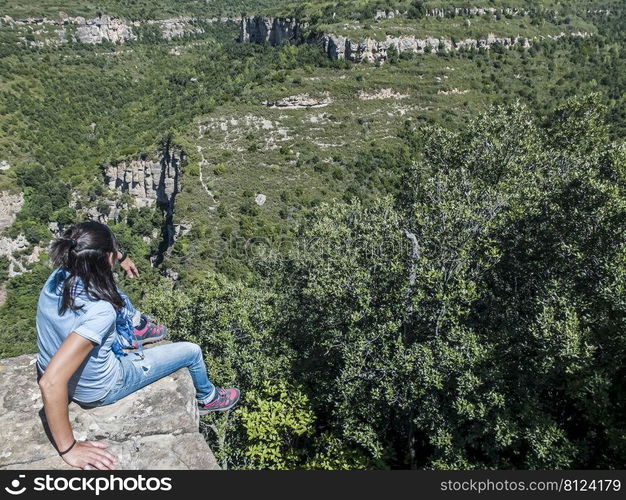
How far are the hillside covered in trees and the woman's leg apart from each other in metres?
7.79

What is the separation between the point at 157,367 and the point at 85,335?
2.10m

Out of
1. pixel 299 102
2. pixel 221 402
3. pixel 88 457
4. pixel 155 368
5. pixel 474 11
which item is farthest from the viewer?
pixel 474 11

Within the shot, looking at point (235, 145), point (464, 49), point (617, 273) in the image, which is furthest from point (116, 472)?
point (464, 49)

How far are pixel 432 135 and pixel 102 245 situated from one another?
2661 cm

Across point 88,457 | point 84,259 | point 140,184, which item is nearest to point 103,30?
point 140,184

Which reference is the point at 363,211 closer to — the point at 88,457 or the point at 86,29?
the point at 88,457

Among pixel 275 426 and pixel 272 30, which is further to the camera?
pixel 272 30

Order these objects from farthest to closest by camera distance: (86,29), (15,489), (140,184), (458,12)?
(86,29) → (458,12) → (140,184) → (15,489)

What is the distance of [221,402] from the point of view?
8117 millimetres

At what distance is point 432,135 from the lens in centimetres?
2886

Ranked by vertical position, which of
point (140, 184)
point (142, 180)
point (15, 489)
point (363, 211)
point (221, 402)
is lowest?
point (140, 184)

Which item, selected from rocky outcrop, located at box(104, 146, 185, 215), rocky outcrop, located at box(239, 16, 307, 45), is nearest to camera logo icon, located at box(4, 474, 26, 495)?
rocky outcrop, located at box(104, 146, 185, 215)

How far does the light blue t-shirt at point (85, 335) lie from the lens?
515 cm

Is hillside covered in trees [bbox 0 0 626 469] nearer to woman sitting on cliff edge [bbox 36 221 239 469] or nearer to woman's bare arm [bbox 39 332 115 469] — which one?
woman sitting on cliff edge [bbox 36 221 239 469]
